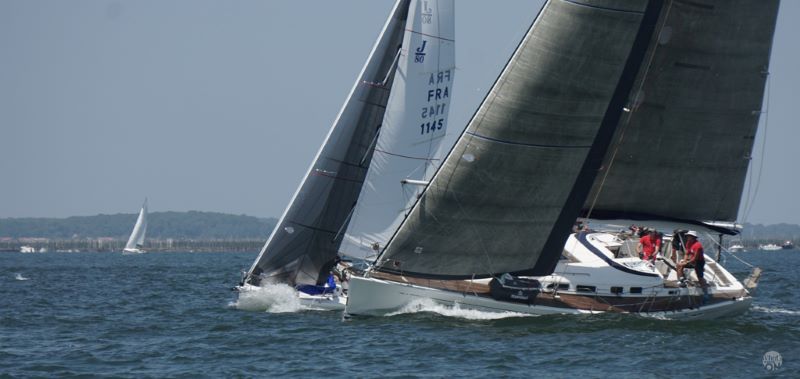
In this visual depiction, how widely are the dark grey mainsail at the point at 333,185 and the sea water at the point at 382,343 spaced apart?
0.82m

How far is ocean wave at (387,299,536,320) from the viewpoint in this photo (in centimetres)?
2700

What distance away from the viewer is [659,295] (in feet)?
93.4

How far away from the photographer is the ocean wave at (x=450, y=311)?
27.0 metres

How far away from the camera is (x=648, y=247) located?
3016cm

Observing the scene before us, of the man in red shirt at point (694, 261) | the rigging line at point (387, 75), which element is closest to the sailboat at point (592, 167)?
the man in red shirt at point (694, 261)

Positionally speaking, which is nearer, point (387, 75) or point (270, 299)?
point (270, 299)

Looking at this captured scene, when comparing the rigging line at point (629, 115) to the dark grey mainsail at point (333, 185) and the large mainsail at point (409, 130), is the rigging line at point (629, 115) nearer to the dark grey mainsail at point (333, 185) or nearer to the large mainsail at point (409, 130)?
the large mainsail at point (409, 130)

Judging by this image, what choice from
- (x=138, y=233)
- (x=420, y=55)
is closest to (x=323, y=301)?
(x=420, y=55)

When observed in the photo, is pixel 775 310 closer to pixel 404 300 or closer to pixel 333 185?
pixel 404 300

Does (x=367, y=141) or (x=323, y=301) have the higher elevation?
(x=367, y=141)

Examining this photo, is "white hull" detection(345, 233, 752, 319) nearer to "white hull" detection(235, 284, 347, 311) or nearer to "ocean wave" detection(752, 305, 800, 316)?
"ocean wave" detection(752, 305, 800, 316)

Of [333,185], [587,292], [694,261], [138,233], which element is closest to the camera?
[587,292]

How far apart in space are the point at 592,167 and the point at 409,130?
229 inches

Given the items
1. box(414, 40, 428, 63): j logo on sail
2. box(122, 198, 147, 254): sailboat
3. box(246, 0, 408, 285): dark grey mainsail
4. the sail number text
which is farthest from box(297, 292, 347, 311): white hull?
A: box(122, 198, 147, 254): sailboat
